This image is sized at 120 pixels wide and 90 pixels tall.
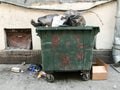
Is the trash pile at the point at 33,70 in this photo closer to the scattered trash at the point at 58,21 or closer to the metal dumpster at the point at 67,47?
the metal dumpster at the point at 67,47

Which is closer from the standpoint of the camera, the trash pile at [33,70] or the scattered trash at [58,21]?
the scattered trash at [58,21]

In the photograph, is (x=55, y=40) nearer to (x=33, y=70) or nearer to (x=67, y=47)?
(x=67, y=47)

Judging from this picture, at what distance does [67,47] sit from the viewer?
11.2 feet

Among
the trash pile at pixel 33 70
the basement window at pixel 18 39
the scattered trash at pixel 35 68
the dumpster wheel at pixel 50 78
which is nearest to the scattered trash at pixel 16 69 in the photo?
the trash pile at pixel 33 70

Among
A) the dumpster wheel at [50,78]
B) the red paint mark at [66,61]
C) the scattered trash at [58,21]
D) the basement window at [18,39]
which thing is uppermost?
the scattered trash at [58,21]

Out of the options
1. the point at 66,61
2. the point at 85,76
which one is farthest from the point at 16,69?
the point at 85,76

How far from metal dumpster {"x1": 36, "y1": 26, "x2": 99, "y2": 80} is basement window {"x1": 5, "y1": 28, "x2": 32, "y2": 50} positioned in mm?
1431

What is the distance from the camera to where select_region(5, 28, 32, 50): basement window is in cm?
476

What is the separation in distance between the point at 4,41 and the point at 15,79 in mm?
1354

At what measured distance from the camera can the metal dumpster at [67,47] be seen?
11.0ft

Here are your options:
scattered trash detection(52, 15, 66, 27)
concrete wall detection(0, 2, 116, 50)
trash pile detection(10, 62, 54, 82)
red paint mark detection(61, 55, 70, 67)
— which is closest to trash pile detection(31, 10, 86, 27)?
scattered trash detection(52, 15, 66, 27)

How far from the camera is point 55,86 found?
11.1ft

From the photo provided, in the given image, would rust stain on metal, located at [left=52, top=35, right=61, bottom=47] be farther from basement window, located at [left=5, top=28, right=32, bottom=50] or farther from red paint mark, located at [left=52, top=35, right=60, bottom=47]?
basement window, located at [left=5, top=28, right=32, bottom=50]

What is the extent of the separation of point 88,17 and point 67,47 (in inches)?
56.2
